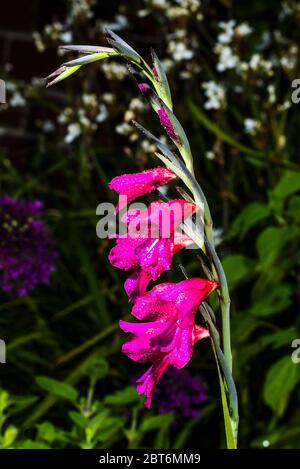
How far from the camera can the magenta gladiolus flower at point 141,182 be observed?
767mm

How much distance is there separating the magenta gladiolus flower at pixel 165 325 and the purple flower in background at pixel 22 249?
108 cm

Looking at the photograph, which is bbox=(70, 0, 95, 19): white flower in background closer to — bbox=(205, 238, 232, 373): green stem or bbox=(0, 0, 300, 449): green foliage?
bbox=(0, 0, 300, 449): green foliage

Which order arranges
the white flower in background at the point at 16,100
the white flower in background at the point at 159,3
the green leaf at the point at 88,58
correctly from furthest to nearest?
the white flower in background at the point at 16,100, the white flower in background at the point at 159,3, the green leaf at the point at 88,58

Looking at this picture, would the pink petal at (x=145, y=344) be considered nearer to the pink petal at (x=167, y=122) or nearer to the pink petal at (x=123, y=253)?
the pink petal at (x=123, y=253)

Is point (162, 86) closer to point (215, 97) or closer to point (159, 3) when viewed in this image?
point (215, 97)

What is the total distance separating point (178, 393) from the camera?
1628 millimetres

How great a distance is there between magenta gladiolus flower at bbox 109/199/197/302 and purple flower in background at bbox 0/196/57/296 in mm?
1087

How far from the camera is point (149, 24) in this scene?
3.38 metres

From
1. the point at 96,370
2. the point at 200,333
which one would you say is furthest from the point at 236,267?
the point at 200,333

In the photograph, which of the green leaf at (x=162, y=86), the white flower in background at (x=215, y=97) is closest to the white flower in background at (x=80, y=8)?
the white flower in background at (x=215, y=97)

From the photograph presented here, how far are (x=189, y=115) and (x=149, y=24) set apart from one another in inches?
30.8

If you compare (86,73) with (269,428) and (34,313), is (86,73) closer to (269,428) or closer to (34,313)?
(34,313)
